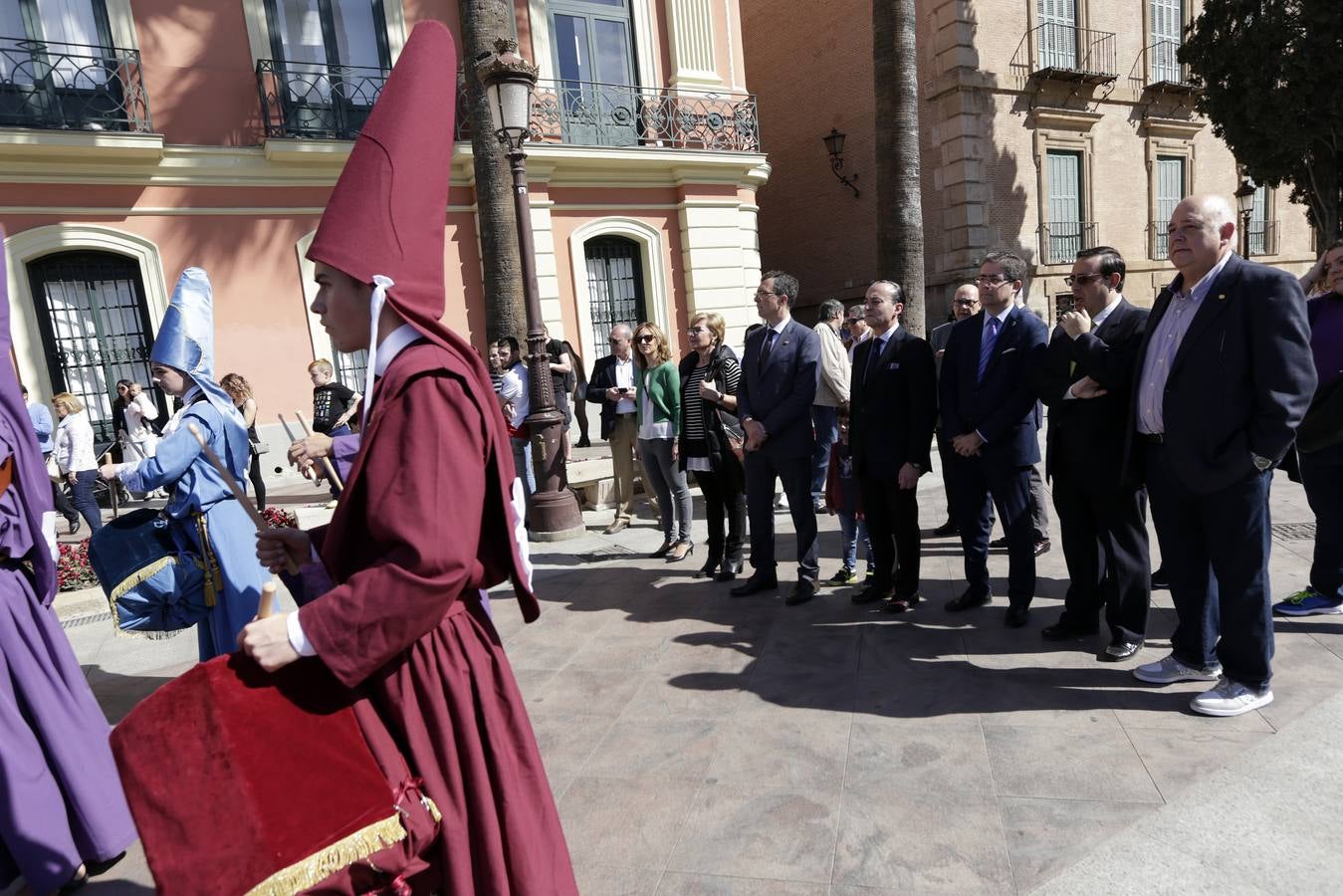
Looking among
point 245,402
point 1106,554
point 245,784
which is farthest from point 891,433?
point 245,402

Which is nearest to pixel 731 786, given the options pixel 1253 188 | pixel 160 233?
pixel 160 233

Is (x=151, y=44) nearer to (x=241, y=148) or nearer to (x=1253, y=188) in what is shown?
(x=241, y=148)

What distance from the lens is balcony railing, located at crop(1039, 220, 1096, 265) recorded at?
61.2 ft

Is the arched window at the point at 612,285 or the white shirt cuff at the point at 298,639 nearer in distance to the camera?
the white shirt cuff at the point at 298,639

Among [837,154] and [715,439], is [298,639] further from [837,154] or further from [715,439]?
[837,154]

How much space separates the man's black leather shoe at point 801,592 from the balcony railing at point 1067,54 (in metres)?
17.1

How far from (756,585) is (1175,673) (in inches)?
99.8

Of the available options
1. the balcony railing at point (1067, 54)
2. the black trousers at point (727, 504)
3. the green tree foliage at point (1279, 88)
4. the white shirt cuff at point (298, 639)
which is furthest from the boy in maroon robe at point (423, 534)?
the balcony railing at point (1067, 54)

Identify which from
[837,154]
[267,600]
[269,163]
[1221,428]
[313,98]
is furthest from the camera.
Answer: [837,154]

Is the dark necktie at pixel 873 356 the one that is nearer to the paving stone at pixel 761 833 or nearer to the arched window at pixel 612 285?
the paving stone at pixel 761 833

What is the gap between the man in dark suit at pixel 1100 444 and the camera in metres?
3.98

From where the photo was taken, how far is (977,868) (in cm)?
262

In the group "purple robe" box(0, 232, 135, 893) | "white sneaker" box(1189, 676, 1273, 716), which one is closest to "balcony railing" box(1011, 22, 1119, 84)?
"white sneaker" box(1189, 676, 1273, 716)

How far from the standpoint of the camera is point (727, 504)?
6.16 meters
